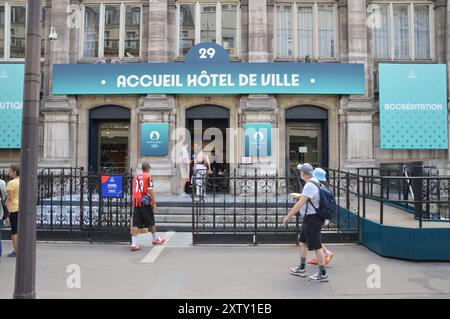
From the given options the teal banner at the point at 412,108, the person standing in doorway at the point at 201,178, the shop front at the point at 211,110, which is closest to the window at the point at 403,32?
the teal banner at the point at 412,108

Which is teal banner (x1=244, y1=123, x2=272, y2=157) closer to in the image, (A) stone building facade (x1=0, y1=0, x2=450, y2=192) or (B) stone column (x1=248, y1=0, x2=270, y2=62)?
(A) stone building facade (x1=0, y1=0, x2=450, y2=192)

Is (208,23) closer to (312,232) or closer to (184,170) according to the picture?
(184,170)

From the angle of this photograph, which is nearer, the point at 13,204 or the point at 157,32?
the point at 13,204

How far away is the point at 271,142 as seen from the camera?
15.2m

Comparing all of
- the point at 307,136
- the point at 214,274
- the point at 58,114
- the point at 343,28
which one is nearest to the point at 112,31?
the point at 58,114

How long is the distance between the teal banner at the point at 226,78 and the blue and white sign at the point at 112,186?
6447mm

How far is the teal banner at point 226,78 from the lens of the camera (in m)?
15.1

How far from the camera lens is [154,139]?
15.3 metres

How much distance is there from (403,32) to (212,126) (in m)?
8.55

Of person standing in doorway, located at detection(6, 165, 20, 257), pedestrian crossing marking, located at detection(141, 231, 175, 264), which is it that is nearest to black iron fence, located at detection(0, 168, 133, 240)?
pedestrian crossing marking, located at detection(141, 231, 175, 264)

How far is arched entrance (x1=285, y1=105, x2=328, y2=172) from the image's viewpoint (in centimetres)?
1591

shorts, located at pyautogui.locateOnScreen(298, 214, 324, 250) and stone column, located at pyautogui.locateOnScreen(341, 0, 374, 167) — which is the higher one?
stone column, located at pyautogui.locateOnScreen(341, 0, 374, 167)

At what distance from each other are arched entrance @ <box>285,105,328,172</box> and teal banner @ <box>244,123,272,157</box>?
4.21ft

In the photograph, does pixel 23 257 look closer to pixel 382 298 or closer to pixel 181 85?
pixel 382 298
